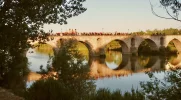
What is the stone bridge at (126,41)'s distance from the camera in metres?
67.7

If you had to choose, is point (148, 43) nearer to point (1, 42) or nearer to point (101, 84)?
point (101, 84)

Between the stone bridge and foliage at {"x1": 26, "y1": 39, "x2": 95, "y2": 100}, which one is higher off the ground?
the stone bridge

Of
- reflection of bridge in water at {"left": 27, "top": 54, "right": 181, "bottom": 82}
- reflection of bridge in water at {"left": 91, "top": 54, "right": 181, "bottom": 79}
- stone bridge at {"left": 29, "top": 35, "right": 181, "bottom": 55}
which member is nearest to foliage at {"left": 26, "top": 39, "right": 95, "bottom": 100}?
reflection of bridge in water at {"left": 27, "top": 54, "right": 181, "bottom": 82}

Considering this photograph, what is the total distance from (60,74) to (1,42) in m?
6.41

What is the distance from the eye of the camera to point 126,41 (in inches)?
2965

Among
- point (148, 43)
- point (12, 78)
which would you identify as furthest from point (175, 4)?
point (148, 43)

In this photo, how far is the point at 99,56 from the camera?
67688 mm

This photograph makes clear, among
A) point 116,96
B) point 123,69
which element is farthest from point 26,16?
point 123,69

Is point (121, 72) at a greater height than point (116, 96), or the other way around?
point (116, 96)

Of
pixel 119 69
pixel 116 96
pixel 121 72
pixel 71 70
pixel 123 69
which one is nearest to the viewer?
pixel 116 96

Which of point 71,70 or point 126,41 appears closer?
point 71,70

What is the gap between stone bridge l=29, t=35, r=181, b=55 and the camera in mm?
67688

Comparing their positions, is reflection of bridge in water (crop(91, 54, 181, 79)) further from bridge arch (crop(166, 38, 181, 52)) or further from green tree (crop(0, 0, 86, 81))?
bridge arch (crop(166, 38, 181, 52))

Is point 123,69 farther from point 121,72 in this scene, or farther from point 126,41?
point 126,41
